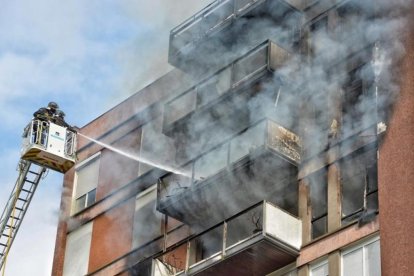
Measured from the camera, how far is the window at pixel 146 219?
112 feet

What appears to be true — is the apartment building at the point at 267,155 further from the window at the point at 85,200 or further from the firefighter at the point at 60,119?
the firefighter at the point at 60,119

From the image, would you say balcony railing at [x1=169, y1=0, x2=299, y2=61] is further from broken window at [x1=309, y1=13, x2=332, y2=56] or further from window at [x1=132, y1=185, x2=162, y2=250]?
window at [x1=132, y1=185, x2=162, y2=250]

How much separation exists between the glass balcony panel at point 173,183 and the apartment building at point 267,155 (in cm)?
4

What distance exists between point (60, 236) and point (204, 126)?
6.76m

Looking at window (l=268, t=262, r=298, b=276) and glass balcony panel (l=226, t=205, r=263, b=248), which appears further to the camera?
glass balcony panel (l=226, t=205, r=263, b=248)

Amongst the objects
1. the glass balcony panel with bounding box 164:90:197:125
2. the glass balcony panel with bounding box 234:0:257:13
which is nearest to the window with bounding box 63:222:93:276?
the glass balcony panel with bounding box 164:90:197:125

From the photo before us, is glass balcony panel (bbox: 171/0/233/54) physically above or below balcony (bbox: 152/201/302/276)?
above

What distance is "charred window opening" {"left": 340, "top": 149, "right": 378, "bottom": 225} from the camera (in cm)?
2780

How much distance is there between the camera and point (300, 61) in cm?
3139

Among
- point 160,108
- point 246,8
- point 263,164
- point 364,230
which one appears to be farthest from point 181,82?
point 364,230

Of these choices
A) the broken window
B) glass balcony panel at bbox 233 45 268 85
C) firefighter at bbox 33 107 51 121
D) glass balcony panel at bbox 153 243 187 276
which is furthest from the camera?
firefighter at bbox 33 107 51 121

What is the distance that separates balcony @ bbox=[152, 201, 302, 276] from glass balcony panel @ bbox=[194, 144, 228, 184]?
132 centimetres

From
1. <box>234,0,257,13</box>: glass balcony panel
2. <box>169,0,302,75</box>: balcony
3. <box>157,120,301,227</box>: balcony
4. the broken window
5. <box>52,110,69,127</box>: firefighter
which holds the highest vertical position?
<box>52,110,69,127</box>: firefighter

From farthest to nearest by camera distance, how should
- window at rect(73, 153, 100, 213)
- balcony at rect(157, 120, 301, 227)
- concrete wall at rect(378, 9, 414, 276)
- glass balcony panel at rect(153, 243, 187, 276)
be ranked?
window at rect(73, 153, 100, 213) → glass balcony panel at rect(153, 243, 187, 276) → balcony at rect(157, 120, 301, 227) → concrete wall at rect(378, 9, 414, 276)
